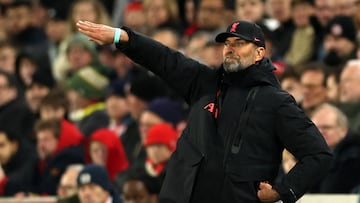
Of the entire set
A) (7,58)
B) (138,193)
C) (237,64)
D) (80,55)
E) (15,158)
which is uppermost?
(237,64)

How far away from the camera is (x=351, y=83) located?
13461 mm

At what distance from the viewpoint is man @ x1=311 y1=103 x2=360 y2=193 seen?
11.9 metres

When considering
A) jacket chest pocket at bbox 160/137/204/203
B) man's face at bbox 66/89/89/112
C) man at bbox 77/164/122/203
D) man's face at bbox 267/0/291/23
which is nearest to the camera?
jacket chest pocket at bbox 160/137/204/203

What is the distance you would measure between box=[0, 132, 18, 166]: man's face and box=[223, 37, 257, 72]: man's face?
647 centimetres

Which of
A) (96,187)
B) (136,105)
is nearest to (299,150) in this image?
(96,187)

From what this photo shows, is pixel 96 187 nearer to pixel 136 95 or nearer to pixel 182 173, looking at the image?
pixel 136 95

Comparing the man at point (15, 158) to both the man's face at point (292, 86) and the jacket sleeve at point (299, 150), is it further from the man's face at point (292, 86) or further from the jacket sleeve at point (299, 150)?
the jacket sleeve at point (299, 150)

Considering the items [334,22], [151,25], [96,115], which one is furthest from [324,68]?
[151,25]

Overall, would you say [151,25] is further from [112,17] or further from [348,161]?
[348,161]

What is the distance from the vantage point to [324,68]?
13953mm

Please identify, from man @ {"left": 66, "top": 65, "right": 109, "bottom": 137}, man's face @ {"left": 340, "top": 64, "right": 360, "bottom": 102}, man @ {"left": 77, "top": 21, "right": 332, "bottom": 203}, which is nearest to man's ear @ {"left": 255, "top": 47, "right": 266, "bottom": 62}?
man @ {"left": 77, "top": 21, "right": 332, "bottom": 203}

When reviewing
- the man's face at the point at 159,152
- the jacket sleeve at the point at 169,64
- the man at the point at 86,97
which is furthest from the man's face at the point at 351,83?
the jacket sleeve at the point at 169,64

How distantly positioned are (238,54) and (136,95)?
257 inches

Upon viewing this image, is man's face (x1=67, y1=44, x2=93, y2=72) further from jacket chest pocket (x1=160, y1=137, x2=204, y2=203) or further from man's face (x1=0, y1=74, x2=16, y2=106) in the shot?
jacket chest pocket (x1=160, y1=137, x2=204, y2=203)
